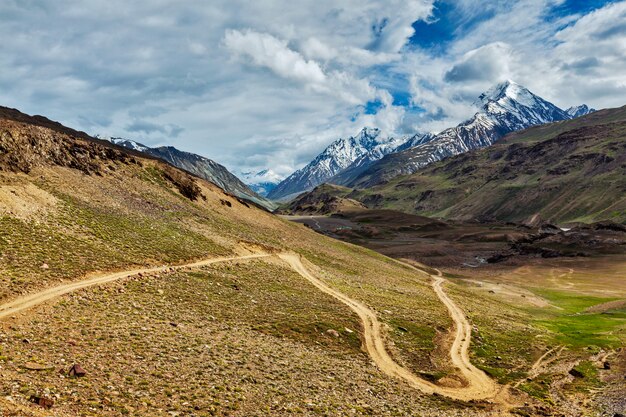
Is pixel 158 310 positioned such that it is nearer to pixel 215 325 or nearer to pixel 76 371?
pixel 215 325

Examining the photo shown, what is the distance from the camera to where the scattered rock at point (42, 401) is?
1777 cm

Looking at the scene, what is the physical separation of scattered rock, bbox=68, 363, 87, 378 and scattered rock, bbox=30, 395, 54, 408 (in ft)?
9.19

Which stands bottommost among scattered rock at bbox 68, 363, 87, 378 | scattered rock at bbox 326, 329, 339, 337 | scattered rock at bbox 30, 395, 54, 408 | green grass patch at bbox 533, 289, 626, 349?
scattered rock at bbox 30, 395, 54, 408

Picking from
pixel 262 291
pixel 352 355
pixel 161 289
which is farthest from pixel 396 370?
pixel 161 289

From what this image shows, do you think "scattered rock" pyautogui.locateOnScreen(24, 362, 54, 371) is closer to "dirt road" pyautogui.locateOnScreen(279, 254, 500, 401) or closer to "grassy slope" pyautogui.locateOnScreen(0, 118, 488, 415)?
"grassy slope" pyautogui.locateOnScreen(0, 118, 488, 415)

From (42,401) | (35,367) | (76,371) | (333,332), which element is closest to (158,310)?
(76,371)

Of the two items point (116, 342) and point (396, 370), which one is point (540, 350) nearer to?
point (396, 370)

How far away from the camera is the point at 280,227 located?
95.7m

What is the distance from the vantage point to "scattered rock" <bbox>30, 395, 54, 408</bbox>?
1777 cm

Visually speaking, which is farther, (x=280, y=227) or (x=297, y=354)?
(x=280, y=227)

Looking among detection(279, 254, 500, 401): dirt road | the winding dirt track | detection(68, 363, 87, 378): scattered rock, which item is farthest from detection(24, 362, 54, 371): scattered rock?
detection(279, 254, 500, 401): dirt road

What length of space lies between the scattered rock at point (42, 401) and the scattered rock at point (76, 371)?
9.19 feet

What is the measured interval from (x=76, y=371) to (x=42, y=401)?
3172 mm

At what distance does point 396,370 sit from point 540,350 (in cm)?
2378
